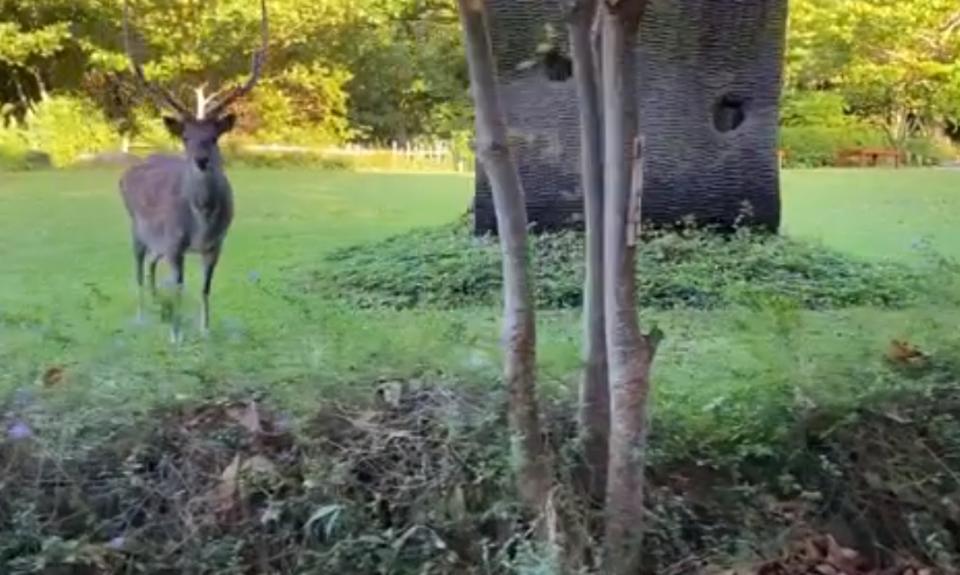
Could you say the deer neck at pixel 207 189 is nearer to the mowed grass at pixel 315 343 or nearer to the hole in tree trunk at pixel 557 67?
the mowed grass at pixel 315 343

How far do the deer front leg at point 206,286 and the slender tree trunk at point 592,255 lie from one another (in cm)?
172

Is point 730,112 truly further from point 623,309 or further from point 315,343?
point 623,309

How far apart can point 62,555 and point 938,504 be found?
6.93 feet

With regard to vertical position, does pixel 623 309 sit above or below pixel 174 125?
below

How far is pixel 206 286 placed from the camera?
20.7ft

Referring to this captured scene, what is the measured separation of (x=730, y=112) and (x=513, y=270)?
5970mm

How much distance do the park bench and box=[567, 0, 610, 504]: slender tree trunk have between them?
20686 millimetres

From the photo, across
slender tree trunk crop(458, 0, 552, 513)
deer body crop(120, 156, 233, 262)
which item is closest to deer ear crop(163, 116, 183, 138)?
deer body crop(120, 156, 233, 262)

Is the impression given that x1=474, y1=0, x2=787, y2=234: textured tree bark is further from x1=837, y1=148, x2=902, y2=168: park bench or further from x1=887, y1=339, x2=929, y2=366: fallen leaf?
x1=837, y1=148, x2=902, y2=168: park bench

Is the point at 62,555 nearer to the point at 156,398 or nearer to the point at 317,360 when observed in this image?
the point at 156,398

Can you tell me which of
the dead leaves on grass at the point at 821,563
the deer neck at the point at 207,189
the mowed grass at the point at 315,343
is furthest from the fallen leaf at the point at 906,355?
the deer neck at the point at 207,189

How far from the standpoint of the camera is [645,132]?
29.6 feet

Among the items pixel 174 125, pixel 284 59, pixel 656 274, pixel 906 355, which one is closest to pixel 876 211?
pixel 656 274

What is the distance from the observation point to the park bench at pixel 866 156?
23750 millimetres
